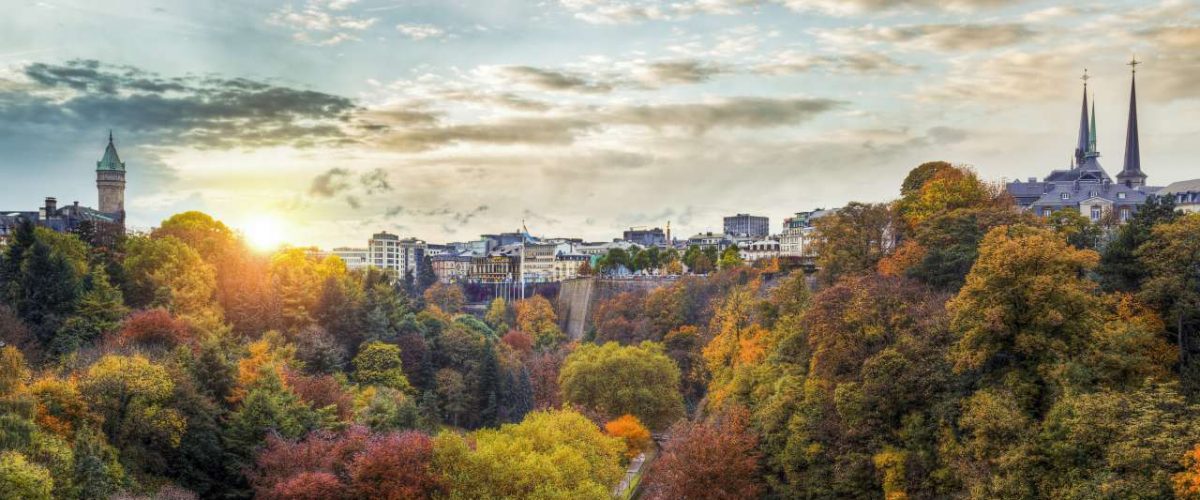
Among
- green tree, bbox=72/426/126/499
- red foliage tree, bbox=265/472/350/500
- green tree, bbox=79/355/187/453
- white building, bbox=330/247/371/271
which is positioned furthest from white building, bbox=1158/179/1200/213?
white building, bbox=330/247/371/271

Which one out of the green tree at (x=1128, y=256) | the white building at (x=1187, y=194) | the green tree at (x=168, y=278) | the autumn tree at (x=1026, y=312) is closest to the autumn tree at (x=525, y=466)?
the autumn tree at (x=1026, y=312)

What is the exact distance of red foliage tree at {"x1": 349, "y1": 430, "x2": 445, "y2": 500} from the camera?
3041cm

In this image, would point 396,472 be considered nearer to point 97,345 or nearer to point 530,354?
point 97,345

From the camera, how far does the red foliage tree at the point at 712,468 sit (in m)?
34.9

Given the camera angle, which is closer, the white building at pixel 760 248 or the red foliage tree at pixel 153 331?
the red foliage tree at pixel 153 331

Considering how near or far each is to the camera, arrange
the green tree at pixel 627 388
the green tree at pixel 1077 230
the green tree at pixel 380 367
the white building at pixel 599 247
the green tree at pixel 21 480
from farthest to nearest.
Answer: the white building at pixel 599 247 → the green tree at pixel 627 388 → the green tree at pixel 380 367 → the green tree at pixel 1077 230 → the green tree at pixel 21 480

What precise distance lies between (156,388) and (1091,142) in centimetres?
7191

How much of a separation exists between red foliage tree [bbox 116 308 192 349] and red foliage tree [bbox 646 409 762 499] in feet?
72.4

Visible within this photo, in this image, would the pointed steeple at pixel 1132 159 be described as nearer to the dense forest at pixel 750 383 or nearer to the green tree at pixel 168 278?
the dense forest at pixel 750 383

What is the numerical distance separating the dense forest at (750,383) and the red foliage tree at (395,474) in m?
0.08

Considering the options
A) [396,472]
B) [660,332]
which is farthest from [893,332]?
[660,332]

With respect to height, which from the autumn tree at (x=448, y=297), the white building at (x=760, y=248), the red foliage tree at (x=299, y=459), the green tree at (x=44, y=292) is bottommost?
the red foliage tree at (x=299, y=459)

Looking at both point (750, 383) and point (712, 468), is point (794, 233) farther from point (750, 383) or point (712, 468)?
point (712, 468)

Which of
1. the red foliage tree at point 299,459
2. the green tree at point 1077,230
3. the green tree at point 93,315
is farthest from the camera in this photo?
the green tree at point 93,315
